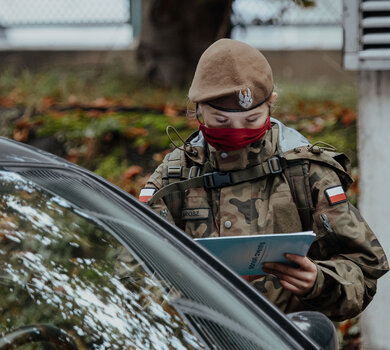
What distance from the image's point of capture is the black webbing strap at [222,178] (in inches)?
85.4

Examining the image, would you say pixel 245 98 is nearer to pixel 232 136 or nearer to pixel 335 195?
pixel 232 136

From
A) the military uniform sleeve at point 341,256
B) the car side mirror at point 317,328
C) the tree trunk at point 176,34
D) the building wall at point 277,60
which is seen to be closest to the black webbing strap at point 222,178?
the military uniform sleeve at point 341,256

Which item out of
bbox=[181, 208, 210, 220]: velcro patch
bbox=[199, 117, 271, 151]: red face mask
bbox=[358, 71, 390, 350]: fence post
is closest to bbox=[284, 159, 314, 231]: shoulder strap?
bbox=[199, 117, 271, 151]: red face mask

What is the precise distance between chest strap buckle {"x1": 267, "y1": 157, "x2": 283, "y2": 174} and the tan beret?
0.18 meters

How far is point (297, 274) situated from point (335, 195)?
284 millimetres

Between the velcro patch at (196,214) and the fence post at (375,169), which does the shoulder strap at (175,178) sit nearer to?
the velcro patch at (196,214)

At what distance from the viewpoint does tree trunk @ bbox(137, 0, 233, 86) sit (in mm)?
6906

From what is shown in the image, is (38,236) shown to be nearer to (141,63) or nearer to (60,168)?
(60,168)

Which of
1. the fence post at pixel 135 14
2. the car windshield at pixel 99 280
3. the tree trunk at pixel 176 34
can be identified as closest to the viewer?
the car windshield at pixel 99 280

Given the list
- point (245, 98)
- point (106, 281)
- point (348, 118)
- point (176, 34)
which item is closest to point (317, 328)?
point (106, 281)

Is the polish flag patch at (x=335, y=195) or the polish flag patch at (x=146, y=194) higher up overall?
the polish flag patch at (x=335, y=195)

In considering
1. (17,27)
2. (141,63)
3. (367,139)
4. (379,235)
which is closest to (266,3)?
(141,63)

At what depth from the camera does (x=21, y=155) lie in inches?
69.9

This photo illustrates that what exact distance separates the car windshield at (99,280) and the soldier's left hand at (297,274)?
42 cm
